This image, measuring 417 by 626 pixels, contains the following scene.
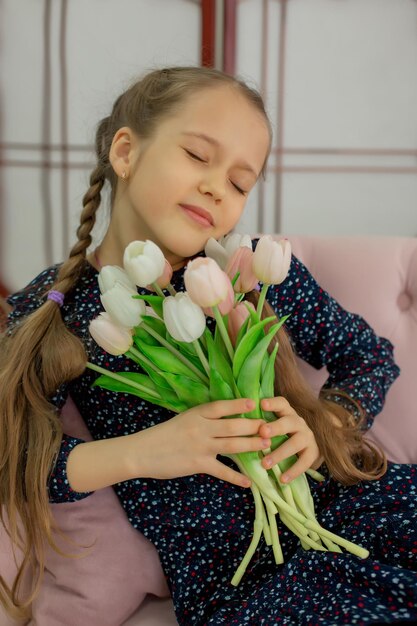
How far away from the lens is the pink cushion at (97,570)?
905 mm

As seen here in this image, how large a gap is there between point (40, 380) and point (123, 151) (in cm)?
36

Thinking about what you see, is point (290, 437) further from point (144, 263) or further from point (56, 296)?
point (56, 296)

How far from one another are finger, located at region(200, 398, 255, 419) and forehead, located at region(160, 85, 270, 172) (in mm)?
356

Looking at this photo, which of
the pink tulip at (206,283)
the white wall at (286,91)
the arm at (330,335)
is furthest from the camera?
the white wall at (286,91)

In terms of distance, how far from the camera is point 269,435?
736mm

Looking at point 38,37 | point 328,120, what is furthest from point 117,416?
point 38,37

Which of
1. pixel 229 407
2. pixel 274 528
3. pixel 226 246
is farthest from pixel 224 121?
pixel 274 528

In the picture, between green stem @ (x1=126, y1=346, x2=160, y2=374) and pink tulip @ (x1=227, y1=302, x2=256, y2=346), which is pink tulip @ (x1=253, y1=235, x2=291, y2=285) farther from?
green stem @ (x1=126, y1=346, x2=160, y2=374)

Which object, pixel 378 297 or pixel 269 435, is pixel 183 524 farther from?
pixel 378 297

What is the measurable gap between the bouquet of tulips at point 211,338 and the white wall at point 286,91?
0.88m

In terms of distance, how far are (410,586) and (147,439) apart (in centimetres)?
35

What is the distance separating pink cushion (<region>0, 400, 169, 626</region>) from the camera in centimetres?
91

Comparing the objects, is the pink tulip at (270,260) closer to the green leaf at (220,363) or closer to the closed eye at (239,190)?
the green leaf at (220,363)

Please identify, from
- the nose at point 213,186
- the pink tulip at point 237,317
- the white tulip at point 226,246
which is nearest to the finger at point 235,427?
the pink tulip at point 237,317
